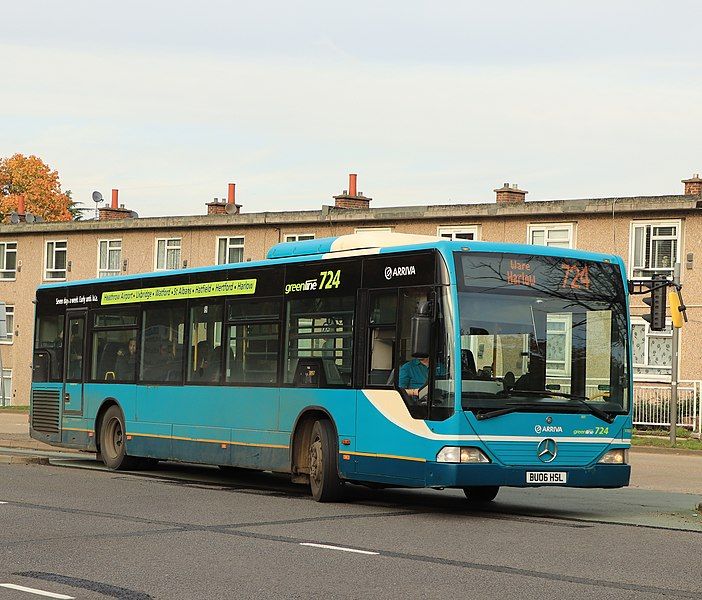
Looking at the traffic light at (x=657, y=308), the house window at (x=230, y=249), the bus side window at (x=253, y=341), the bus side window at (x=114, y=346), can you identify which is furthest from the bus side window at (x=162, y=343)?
the house window at (x=230, y=249)

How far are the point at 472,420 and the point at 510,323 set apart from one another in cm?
117

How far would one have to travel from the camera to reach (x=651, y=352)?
39.5m

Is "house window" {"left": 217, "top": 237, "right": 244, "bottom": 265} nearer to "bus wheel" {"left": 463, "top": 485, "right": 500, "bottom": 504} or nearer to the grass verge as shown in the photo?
the grass verge

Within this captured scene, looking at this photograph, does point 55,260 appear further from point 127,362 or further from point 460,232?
point 127,362

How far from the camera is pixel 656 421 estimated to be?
3453 cm

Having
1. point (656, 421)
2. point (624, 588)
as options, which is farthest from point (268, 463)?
point (656, 421)

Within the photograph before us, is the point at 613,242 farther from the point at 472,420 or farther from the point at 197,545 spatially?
the point at 197,545

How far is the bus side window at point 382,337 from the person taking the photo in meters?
15.3

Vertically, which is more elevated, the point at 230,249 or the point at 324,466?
the point at 230,249

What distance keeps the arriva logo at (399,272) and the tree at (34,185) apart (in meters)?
72.2

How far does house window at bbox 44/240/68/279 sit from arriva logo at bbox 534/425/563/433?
42617 mm

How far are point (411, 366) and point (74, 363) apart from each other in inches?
354

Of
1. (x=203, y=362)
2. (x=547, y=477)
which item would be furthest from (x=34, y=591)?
(x=203, y=362)

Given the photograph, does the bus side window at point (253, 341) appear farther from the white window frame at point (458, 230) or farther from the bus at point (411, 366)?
the white window frame at point (458, 230)
